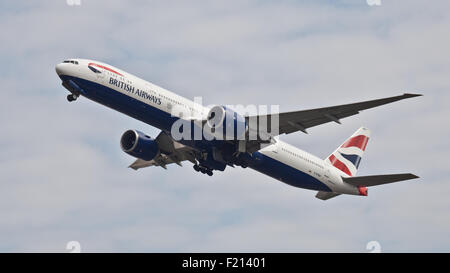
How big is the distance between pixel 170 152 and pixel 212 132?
7222mm

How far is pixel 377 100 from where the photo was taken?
39.6 meters

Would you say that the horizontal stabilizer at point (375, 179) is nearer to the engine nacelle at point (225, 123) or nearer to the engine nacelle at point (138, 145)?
the engine nacelle at point (225, 123)

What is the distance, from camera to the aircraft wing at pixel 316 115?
134 ft

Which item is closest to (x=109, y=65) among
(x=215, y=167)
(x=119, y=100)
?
(x=119, y=100)

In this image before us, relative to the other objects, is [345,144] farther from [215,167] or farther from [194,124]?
[194,124]

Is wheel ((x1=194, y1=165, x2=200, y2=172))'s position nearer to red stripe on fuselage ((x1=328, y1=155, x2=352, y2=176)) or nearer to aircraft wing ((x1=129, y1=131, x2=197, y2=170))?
aircraft wing ((x1=129, y1=131, x2=197, y2=170))

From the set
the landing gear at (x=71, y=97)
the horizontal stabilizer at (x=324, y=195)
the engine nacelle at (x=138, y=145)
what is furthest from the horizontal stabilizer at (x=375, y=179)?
the landing gear at (x=71, y=97)

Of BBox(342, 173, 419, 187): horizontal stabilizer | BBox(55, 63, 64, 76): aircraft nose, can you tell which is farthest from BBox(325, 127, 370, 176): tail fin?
BBox(55, 63, 64, 76): aircraft nose

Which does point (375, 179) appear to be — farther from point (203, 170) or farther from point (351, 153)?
point (203, 170)

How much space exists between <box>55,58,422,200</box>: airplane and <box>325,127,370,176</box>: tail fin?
5.12 feet

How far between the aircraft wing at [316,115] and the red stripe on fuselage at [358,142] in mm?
11900

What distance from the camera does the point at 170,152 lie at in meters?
50.0

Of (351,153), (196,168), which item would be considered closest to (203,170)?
(196,168)

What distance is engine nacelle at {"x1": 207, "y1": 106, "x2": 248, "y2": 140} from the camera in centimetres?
4306
